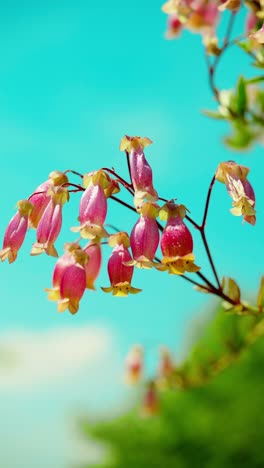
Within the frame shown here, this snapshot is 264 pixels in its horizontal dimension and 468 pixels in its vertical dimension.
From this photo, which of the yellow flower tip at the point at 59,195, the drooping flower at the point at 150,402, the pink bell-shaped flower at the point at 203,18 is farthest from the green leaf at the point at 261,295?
the drooping flower at the point at 150,402

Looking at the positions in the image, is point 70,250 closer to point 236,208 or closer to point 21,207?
point 21,207

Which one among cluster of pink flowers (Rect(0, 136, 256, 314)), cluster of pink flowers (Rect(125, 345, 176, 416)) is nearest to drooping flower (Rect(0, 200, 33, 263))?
cluster of pink flowers (Rect(0, 136, 256, 314))

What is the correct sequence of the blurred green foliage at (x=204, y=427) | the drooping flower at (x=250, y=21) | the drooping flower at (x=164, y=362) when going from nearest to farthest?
the drooping flower at (x=250, y=21)
the drooping flower at (x=164, y=362)
the blurred green foliage at (x=204, y=427)

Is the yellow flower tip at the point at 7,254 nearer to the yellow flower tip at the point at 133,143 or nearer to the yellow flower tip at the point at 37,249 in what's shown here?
the yellow flower tip at the point at 37,249

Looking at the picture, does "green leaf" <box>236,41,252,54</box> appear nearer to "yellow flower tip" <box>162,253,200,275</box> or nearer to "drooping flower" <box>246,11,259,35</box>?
"drooping flower" <box>246,11,259,35</box>

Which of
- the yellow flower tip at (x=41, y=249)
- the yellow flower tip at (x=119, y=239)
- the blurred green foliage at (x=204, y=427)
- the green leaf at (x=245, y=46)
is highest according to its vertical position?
the blurred green foliage at (x=204, y=427)

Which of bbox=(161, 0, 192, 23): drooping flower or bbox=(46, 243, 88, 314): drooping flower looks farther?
bbox=(161, 0, 192, 23): drooping flower

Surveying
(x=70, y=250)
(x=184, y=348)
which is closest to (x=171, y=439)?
(x=184, y=348)
